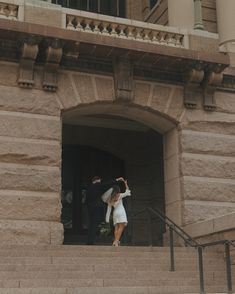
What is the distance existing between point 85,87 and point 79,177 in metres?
5.57

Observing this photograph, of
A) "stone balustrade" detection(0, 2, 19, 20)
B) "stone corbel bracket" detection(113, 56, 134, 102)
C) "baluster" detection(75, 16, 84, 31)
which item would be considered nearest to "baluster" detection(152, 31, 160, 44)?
"stone corbel bracket" detection(113, 56, 134, 102)

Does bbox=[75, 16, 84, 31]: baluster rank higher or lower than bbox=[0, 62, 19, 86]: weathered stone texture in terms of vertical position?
higher

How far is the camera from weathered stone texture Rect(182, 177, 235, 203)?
50.0 feet

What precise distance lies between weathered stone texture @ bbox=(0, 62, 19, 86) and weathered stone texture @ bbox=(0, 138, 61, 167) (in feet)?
4.91

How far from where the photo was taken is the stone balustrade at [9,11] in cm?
1429

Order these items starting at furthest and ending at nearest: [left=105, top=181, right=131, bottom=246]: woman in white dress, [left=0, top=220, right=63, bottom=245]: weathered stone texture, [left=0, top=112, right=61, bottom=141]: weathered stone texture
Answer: [left=0, top=112, right=61, bottom=141]: weathered stone texture → [left=105, top=181, right=131, bottom=246]: woman in white dress → [left=0, top=220, right=63, bottom=245]: weathered stone texture

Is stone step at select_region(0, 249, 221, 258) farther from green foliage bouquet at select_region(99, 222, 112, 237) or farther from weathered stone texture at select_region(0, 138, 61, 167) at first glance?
green foliage bouquet at select_region(99, 222, 112, 237)

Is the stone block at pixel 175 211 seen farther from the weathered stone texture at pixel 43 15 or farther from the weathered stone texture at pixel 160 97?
the weathered stone texture at pixel 43 15

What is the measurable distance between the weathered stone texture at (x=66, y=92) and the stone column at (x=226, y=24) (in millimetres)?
4940

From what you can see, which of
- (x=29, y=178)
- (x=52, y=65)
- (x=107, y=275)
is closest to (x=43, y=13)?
(x=52, y=65)

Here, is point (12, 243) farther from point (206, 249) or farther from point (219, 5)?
point (219, 5)

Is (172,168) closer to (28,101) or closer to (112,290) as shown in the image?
(28,101)

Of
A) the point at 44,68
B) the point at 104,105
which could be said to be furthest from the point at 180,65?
the point at 44,68

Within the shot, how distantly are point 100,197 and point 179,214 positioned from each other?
7.75 ft
